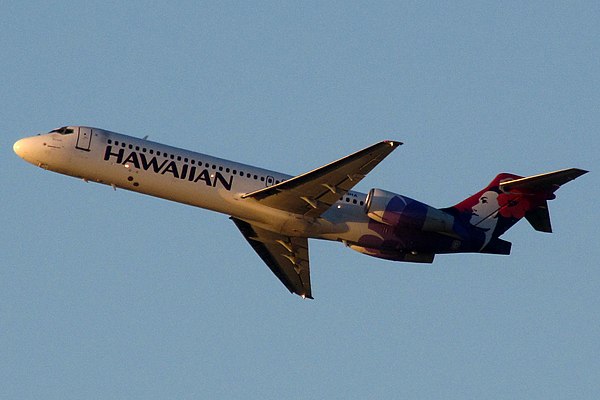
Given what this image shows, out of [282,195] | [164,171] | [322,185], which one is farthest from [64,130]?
[322,185]

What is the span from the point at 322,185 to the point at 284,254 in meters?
6.51

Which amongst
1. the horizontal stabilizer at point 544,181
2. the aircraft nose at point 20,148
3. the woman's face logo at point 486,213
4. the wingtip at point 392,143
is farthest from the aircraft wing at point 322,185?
the aircraft nose at point 20,148

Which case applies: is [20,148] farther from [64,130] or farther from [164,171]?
[164,171]

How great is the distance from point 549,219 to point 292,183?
10.1 metres

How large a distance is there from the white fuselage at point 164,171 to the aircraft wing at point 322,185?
0.57 m

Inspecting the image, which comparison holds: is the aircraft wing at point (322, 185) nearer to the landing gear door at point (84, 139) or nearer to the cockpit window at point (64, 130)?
the landing gear door at point (84, 139)

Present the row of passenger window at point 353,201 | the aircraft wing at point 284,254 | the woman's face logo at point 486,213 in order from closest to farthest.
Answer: the row of passenger window at point 353,201 < the woman's face logo at point 486,213 < the aircraft wing at point 284,254

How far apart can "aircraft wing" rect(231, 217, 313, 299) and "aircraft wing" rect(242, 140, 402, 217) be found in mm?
3596

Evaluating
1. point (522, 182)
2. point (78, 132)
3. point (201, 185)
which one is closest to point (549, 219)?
point (522, 182)

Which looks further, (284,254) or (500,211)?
(284,254)

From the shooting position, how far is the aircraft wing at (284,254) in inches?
1709

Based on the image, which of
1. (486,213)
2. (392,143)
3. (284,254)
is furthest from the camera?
(284,254)

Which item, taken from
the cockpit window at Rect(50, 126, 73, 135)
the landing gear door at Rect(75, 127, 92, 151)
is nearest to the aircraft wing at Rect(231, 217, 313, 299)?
the landing gear door at Rect(75, 127, 92, 151)

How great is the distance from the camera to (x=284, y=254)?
145 feet
